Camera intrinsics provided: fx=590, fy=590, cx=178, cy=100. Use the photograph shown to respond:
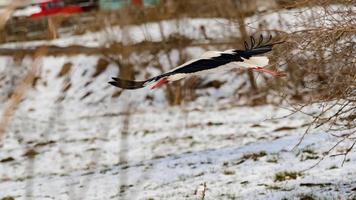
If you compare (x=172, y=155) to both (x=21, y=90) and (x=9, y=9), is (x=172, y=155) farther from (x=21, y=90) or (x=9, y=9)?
(x=9, y=9)

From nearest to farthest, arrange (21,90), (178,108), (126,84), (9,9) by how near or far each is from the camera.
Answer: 1. (9,9)
2. (21,90)
3. (126,84)
4. (178,108)

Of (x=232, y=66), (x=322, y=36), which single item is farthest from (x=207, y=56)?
(x=322, y=36)

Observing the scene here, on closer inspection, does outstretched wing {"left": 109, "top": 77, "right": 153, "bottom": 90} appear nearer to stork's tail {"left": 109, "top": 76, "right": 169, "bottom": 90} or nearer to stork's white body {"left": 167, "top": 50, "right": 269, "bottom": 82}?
stork's tail {"left": 109, "top": 76, "right": 169, "bottom": 90}

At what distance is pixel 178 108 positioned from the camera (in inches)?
597

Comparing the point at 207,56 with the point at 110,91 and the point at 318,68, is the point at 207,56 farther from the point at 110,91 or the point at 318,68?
the point at 110,91

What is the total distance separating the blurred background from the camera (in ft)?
9.90

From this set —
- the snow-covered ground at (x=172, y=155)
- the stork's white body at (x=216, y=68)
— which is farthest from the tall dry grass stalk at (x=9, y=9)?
the stork's white body at (x=216, y=68)

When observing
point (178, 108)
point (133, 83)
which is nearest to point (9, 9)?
point (133, 83)

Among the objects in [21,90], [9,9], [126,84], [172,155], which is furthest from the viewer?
[172,155]

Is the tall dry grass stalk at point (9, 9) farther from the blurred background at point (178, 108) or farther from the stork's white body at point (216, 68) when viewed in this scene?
the stork's white body at point (216, 68)

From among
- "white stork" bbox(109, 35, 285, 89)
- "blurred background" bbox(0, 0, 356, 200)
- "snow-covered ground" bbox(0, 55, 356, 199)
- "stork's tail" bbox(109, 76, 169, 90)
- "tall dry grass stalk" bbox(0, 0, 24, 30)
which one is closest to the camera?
"tall dry grass stalk" bbox(0, 0, 24, 30)

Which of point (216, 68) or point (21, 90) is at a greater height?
point (21, 90)

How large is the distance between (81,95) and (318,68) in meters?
13.4

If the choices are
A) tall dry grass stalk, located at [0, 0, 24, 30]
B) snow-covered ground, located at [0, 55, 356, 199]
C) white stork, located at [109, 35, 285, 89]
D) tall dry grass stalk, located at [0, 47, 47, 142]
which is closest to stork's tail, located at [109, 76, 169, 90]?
white stork, located at [109, 35, 285, 89]
